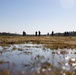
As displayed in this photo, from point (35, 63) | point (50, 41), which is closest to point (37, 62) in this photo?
point (35, 63)

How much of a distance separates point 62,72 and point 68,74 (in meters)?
0.57

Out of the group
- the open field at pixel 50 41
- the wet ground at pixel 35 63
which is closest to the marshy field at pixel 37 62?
the wet ground at pixel 35 63

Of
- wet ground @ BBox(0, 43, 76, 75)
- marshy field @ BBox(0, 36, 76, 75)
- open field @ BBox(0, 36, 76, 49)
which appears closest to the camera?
marshy field @ BBox(0, 36, 76, 75)

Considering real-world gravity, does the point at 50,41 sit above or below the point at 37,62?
below

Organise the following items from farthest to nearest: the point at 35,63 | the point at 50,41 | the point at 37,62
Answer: the point at 50,41 → the point at 37,62 → the point at 35,63

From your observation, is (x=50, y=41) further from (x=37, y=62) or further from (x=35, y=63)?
(x=35, y=63)

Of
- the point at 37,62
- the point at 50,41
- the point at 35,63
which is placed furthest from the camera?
the point at 50,41

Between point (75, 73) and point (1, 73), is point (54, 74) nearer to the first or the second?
point (75, 73)

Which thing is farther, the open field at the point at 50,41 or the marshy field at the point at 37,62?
the open field at the point at 50,41

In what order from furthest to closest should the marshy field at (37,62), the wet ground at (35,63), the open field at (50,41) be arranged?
the open field at (50,41) → the wet ground at (35,63) → the marshy field at (37,62)

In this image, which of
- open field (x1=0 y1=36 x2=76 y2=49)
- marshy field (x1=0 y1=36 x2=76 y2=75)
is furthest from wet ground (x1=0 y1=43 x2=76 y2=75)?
open field (x1=0 y1=36 x2=76 y2=49)

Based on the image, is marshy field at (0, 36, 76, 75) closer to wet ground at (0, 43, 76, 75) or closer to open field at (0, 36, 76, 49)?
wet ground at (0, 43, 76, 75)

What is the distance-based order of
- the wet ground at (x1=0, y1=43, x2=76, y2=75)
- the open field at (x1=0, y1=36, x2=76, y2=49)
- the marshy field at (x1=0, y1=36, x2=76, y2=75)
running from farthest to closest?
the open field at (x1=0, y1=36, x2=76, y2=49), the wet ground at (x1=0, y1=43, x2=76, y2=75), the marshy field at (x1=0, y1=36, x2=76, y2=75)

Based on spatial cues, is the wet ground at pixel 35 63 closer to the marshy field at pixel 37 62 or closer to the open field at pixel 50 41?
the marshy field at pixel 37 62
